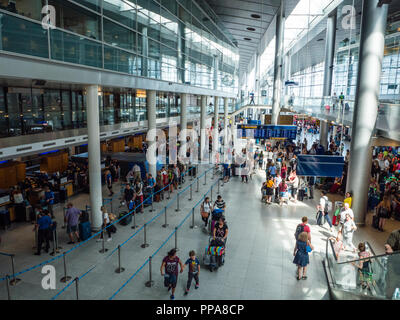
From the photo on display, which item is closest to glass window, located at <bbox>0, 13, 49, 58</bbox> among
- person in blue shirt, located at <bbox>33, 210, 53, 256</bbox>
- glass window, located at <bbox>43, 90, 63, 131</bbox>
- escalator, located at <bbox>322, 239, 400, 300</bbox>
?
person in blue shirt, located at <bbox>33, 210, 53, 256</bbox>

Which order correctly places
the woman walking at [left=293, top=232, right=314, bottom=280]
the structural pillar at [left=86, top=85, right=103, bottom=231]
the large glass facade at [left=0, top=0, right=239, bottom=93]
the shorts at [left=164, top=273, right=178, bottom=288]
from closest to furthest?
the shorts at [left=164, top=273, right=178, bottom=288] → the large glass facade at [left=0, top=0, right=239, bottom=93] → the woman walking at [left=293, top=232, right=314, bottom=280] → the structural pillar at [left=86, top=85, right=103, bottom=231]

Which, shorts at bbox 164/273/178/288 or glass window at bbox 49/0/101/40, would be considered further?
glass window at bbox 49/0/101/40

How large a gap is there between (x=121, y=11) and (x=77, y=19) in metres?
3.02

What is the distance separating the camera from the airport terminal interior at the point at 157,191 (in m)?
7.56

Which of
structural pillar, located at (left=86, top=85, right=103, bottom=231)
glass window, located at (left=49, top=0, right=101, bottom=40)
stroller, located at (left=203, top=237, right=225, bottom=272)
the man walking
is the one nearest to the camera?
stroller, located at (left=203, top=237, right=225, bottom=272)

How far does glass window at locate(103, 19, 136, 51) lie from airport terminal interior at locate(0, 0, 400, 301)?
9cm

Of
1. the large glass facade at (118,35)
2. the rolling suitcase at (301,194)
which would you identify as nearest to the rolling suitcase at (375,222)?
the rolling suitcase at (301,194)

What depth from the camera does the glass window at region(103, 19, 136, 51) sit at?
11500mm

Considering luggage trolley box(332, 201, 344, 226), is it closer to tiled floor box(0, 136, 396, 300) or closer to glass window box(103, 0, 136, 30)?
tiled floor box(0, 136, 396, 300)

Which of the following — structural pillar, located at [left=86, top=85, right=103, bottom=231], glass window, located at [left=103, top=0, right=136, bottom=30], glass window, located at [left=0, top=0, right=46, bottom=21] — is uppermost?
glass window, located at [left=103, top=0, right=136, bottom=30]

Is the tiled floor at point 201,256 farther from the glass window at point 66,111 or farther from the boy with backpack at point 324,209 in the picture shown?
the glass window at point 66,111

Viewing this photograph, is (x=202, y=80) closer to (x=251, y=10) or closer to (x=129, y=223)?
(x=251, y=10)
